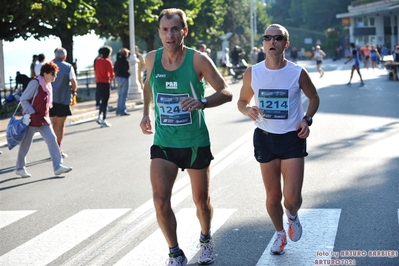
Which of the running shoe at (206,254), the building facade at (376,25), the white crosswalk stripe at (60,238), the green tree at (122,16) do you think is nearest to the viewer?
the running shoe at (206,254)

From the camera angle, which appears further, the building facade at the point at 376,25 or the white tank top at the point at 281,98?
the building facade at the point at 376,25

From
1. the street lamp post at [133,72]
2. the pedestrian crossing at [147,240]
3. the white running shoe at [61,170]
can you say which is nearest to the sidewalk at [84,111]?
the street lamp post at [133,72]

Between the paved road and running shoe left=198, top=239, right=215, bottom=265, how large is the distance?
0.12 m

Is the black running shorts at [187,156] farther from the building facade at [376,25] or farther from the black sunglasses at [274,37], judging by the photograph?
the building facade at [376,25]

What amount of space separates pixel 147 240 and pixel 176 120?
1.67 metres

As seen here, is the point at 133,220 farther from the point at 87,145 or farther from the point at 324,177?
the point at 87,145

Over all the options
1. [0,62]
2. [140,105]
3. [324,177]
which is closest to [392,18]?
[140,105]

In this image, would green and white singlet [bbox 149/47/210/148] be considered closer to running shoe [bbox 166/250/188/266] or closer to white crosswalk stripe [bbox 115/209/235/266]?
running shoe [bbox 166/250/188/266]

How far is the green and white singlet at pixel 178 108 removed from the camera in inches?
262

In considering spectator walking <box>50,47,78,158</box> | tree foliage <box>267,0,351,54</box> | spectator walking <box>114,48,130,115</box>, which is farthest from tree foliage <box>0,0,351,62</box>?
tree foliage <box>267,0,351,54</box>

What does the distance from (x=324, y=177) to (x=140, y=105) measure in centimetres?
1802

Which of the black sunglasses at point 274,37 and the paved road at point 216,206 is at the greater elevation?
the black sunglasses at point 274,37

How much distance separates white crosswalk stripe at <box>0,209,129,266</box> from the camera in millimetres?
7430

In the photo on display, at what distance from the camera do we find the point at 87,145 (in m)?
16.6
